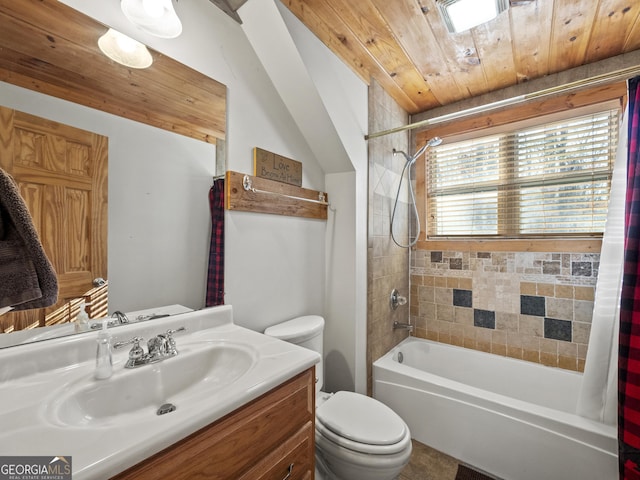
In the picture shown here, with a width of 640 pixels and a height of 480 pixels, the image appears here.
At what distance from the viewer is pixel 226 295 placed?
131cm

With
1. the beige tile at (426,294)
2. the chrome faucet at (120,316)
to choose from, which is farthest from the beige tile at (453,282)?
the chrome faucet at (120,316)

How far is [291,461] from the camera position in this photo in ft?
2.81

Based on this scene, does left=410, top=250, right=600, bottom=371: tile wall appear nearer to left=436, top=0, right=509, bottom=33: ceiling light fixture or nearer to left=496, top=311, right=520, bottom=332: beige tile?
left=496, top=311, right=520, bottom=332: beige tile

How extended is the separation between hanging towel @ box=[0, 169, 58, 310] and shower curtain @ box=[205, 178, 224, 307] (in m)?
0.64

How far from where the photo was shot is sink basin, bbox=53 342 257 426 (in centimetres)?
71

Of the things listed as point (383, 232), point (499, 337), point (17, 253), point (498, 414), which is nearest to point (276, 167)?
point (383, 232)

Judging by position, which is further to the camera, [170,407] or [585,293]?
[585,293]

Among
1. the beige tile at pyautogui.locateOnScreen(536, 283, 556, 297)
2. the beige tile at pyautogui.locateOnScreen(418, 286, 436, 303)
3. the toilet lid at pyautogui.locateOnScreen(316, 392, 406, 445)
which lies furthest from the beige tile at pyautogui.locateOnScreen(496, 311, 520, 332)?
the toilet lid at pyautogui.locateOnScreen(316, 392, 406, 445)

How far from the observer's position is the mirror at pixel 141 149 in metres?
0.83

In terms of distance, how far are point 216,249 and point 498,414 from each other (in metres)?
1.71

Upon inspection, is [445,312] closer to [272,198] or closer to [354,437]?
[354,437]

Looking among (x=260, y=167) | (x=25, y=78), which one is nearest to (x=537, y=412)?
(x=260, y=167)

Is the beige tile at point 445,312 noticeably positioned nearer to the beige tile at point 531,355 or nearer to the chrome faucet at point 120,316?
the beige tile at point 531,355

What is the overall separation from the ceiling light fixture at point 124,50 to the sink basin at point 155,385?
3.49 ft
